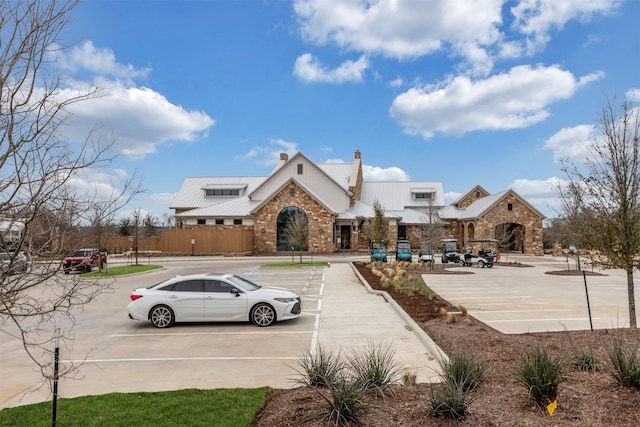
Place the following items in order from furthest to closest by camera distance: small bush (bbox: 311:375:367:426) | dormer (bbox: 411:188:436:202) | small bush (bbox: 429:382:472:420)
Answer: dormer (bbox: 411:188:436:202), small bush (bbox: 429:382:472:420), small bush (bbox: 311:375:367:426)

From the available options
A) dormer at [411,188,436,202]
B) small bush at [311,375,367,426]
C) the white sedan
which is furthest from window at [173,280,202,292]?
dormer at [411,188,436,202]

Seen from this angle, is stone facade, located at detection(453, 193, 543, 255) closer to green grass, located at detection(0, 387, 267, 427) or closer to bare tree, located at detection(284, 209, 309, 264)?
bare tree, located at detection(284, 209, 309, 264)

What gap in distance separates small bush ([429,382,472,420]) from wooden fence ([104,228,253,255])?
41037 millimetres

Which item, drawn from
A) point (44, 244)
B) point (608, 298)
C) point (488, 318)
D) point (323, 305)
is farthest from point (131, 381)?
point (608, 298)

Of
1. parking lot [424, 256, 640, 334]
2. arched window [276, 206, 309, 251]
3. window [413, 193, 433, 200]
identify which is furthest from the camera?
window [413, 193, 433, 200]

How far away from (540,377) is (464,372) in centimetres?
90

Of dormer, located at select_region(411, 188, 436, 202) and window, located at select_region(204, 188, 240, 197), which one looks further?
window, located at select_region(204, 188, 240, 197)

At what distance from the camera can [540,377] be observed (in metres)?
5.34

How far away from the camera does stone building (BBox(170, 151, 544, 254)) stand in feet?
148

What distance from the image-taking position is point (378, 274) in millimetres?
22234

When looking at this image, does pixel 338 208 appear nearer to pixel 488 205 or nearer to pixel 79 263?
pixel 488 205

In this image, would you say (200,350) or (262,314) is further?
(262,314)

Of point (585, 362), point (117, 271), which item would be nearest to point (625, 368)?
point (585, 362)

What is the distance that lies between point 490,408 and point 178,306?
850 centimetres
